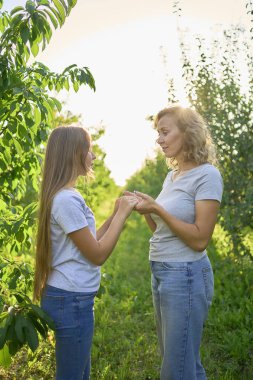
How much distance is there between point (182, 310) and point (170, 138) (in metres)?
0.88

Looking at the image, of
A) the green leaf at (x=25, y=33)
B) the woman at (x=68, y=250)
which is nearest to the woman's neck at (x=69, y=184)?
the woman at (x=68, y=250)

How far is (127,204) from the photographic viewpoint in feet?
8.60

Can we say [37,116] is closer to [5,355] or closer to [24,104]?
[24,104]

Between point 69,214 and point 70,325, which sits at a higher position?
point 69,214

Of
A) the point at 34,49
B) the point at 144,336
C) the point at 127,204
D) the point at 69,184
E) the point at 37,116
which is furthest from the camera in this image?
the point at 144,336

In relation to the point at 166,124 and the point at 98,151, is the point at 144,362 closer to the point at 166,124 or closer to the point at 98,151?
the point at 166,124

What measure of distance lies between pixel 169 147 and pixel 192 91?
366 cm

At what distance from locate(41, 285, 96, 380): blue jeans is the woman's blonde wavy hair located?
0.87 metres

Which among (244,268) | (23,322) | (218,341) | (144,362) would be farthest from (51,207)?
(244,268)

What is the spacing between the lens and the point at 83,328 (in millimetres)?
2404

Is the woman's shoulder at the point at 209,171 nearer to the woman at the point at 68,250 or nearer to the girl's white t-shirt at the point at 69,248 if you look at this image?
the woman at the point at 68,250

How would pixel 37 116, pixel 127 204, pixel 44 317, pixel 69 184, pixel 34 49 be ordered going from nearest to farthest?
pixel 44 317 → pixel 69 184 → pixel 127 204 → pixel 37 116 → pixel 34 49

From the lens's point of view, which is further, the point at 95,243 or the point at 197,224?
the point at 197,224

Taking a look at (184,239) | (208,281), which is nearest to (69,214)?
(184,239)
